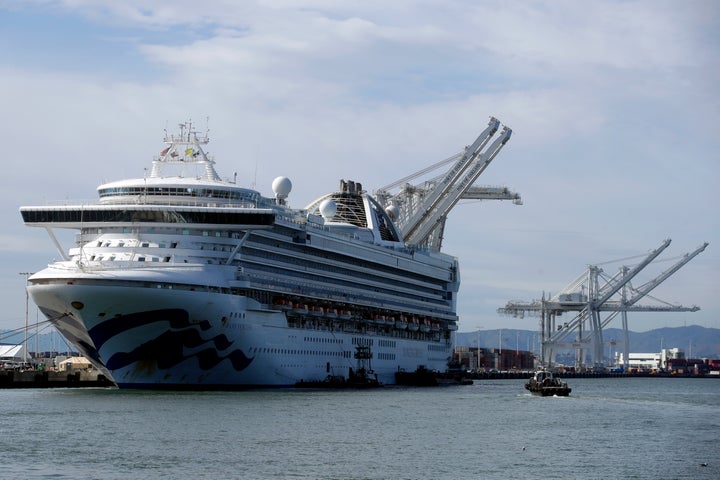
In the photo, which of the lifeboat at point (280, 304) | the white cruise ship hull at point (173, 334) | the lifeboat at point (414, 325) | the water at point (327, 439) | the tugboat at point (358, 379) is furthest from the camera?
the lifeboat at point (414, 325)

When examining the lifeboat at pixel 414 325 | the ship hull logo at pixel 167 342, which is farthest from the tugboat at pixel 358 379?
the lifeboat at pixel 414 325

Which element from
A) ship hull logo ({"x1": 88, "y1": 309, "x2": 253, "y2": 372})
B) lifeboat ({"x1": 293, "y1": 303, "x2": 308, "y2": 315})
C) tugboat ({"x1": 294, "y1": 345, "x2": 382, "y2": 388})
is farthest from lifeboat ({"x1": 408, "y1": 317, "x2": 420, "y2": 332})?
ship hull logo ({"x1": 88, "y1": 309, "x2": 253, "y2": 372})

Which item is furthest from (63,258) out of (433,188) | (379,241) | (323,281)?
(433,188)

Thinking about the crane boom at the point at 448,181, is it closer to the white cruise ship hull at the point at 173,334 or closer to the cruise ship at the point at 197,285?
the cruise ship at the point at 197,285

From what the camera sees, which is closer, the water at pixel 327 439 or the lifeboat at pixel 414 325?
the water at pixel 327 439

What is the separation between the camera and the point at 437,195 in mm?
114062

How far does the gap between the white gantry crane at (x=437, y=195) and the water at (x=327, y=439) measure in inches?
1797

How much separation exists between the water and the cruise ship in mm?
2510

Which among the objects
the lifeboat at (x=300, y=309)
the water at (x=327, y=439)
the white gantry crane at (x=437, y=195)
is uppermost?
the white gantry crane at (x=437, y=195)

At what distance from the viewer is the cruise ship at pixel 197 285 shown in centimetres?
6194

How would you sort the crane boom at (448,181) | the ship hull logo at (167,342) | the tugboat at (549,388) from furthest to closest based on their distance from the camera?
the crane boom at (448,181) → the tugboat at (549,388) → the ship hull logo at (167,342)

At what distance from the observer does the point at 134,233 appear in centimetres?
6625

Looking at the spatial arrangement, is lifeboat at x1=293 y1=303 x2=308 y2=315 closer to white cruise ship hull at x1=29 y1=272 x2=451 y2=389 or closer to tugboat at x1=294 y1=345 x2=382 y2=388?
white cruise ship hull at x1=29 y1=272 x2=451 y2=389

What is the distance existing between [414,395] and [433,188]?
4137 cm
